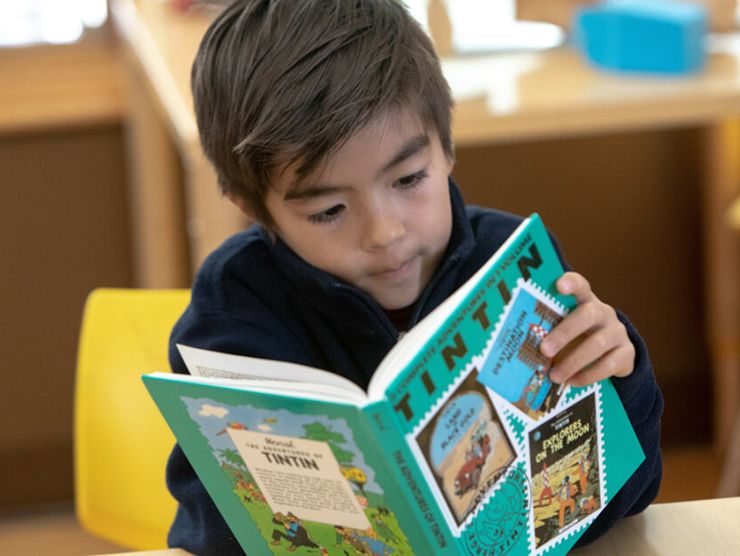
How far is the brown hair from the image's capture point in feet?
3.37

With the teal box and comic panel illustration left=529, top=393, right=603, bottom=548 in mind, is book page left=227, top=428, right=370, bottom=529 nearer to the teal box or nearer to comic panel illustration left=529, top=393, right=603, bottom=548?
comic panel illustration left=529, top=393, right=603, bottom=548

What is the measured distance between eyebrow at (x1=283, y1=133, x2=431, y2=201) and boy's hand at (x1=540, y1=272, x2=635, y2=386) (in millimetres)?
184

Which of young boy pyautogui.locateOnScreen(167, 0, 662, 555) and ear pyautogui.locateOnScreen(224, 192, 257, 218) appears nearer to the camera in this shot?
young boy pyautogui.locateOnScreen(167, 0, 662, 555)

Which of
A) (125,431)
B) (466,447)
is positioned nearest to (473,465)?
(466,447)

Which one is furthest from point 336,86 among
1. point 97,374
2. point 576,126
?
point 576,126

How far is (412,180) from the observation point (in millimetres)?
1064

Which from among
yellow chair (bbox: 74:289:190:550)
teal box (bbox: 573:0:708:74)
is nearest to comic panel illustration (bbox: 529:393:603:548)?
yellow chair (bbox: 74:289:190:550)

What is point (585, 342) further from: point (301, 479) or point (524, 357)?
point (301, 479)

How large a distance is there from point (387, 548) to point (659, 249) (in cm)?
217

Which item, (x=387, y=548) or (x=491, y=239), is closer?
(x=387, y=548)

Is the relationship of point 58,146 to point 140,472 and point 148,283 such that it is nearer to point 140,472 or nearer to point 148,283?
point 148,283

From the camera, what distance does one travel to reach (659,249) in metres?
2.95

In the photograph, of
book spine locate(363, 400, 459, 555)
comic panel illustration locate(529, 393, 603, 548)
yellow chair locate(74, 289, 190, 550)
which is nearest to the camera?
book spine locate(363, 400, 459, 555)

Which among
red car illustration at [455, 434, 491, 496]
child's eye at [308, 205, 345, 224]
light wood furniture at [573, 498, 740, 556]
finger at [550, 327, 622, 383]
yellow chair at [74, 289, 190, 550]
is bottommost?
yellow chair at [74, 289, 190, 550]
